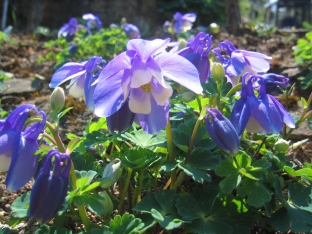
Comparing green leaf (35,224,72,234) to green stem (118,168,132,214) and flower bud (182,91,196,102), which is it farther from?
flower bud (182,91,196,102)

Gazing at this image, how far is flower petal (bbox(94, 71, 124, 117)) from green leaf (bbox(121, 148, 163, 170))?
8.0 inches

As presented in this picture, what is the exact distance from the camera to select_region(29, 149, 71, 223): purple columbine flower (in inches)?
42.0

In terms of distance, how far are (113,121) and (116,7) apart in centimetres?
697

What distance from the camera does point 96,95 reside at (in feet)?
3.86

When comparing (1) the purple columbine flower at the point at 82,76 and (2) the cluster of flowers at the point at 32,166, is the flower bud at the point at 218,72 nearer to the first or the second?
(1) the purple columbine flower at the point at 82,76

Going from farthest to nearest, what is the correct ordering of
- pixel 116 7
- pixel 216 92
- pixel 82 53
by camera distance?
pixel 116 7, pixel 82 53, pixel 216 92

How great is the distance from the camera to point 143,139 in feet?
4.80

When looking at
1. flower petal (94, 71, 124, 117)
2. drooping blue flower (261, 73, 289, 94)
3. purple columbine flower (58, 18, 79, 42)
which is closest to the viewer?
flower petal (94, 71, 124, 117)

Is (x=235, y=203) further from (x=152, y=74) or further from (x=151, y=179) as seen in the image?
(x=152, y=74)

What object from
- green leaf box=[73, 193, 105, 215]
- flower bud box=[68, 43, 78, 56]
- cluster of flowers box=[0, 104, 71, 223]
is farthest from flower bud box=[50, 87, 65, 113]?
flower bud box=[68, 43, 78, 56]

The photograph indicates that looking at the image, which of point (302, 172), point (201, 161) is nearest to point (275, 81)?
point (302, 172)

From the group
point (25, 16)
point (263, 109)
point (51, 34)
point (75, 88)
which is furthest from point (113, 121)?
point (25, 16)

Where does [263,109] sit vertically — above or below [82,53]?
above

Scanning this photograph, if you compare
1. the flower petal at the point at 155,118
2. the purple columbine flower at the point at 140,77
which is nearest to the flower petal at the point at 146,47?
the purple columbine flower at the point at 140,77
